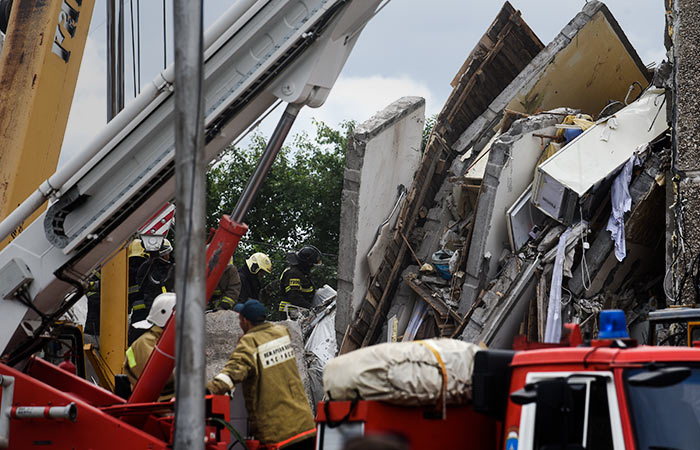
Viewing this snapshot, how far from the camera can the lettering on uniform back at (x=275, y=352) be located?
5.70 metres

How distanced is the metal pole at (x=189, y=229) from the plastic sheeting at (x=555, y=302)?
18.5ft

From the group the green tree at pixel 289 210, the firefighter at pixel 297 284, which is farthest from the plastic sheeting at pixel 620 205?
the green tree at pixel 289 210

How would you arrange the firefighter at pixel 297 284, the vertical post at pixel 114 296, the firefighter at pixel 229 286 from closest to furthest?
the vertical post at pixel 114 296 → the firefighter at pixel 229 286 → the firefighter at pixel 297 284

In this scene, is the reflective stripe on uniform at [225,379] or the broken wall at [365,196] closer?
the reflective stripe on uniform at [225,379]

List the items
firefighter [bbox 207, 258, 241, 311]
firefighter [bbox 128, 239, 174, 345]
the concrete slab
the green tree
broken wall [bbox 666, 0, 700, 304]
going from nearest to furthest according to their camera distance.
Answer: broken wall [bbox 666, 0, 700, 304] < the concrete slab < firefighter [bbox 207, 258, 241, 311] < firefighter [bbox 128, 239, 174, 345] < the green tree

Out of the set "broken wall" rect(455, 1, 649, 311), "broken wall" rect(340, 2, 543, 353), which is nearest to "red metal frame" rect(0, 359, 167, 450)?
"broken wall" rect(340, 2, 543, 353)

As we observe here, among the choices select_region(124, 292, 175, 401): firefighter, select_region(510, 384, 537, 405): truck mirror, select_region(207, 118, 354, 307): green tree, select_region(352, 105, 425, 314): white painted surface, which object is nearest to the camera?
select_region(510, 384, 537, 405): truck mirror

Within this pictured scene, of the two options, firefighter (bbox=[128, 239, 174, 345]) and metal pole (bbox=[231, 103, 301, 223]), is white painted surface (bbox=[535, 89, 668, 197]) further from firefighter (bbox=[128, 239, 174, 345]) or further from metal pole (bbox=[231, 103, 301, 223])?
firefighter (bbox=[128, 239, 174, 345])

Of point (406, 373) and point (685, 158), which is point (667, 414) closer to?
point (406, 373)

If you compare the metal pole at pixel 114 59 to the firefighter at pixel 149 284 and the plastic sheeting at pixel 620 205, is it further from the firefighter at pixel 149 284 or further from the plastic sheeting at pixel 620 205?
the plastic sheeting at pixel 620 205

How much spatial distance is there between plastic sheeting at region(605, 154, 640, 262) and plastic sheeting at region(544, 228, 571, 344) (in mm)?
549

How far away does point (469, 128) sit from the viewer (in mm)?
11922

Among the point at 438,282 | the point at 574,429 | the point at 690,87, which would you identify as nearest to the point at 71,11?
the point at 438,282

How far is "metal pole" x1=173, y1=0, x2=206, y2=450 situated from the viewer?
3934mm
